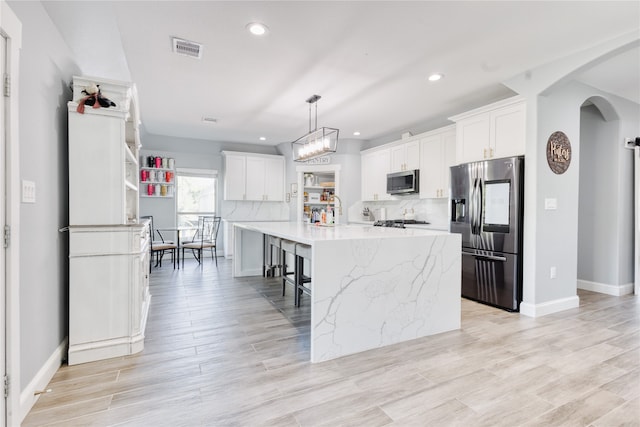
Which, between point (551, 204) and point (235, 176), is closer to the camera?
point (551, 204)

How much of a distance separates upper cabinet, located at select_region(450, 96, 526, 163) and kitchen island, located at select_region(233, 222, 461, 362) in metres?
1.37

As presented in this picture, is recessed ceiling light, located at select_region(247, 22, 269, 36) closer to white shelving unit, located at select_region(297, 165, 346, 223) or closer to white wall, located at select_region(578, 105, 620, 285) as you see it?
white shelving unit, located at select_region(297, 165, 346, 223)

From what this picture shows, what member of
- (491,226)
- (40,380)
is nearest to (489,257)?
(491,226)

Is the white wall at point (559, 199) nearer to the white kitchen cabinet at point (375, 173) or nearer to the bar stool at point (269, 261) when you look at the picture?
the white kitchen cabinet at point (375, 173)

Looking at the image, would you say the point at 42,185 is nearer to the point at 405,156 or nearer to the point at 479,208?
the point at 479,208

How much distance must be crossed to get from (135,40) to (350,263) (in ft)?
8.45

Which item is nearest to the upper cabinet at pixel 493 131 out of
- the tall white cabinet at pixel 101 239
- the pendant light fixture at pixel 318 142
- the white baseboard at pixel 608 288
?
the pendant light fixture at pixel 318 142

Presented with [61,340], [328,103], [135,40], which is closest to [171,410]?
[61,340]

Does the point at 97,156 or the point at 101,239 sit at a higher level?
the point at 97,156

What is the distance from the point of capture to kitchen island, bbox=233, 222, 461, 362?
2.25 m

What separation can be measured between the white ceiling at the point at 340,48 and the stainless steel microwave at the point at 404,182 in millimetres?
1078

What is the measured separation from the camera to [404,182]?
533 cm

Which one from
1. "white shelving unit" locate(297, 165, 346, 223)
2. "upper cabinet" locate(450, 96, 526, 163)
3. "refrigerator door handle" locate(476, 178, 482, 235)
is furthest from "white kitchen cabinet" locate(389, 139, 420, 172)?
"refrigerator door handle" locate(476, 178, 482, 235)

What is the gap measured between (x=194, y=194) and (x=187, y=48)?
15.0 feet
